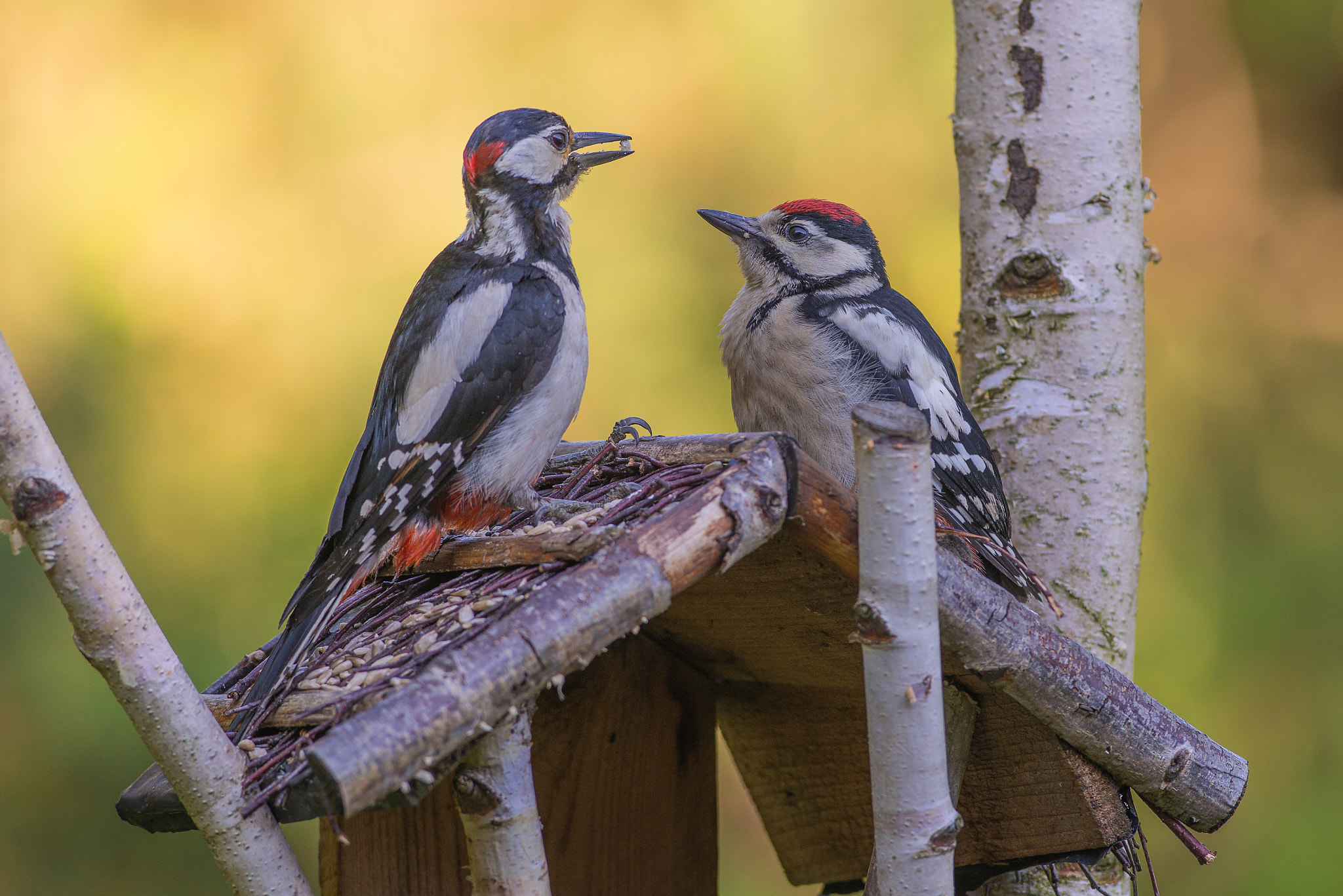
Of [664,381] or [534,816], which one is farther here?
[664,381]

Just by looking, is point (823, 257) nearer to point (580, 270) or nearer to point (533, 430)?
point (533, 430)

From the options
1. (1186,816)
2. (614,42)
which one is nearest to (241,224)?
(614,42)

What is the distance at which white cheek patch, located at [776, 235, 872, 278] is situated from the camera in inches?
90.2

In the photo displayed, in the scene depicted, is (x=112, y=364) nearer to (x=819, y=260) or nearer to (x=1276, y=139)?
(x=819, y=260)

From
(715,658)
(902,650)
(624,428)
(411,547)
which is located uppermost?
(624,428)

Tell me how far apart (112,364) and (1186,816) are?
9.83 feet

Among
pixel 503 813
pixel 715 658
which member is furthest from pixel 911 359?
pixel 503 813

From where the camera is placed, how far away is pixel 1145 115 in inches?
153

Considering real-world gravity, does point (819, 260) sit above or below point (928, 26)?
below

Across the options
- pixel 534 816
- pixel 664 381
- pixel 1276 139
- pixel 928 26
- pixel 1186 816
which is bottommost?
pixel 1186 816

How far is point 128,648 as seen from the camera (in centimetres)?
115

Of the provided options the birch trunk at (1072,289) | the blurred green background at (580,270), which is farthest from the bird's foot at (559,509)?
the blurred green background at (580,270)

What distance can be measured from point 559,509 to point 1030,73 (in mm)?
1159

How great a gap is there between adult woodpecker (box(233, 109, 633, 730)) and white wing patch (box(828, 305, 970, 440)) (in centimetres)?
55
